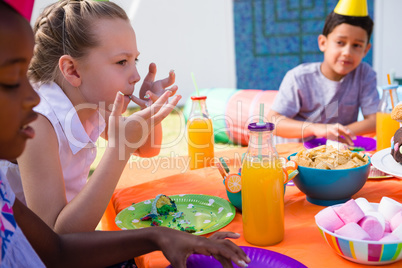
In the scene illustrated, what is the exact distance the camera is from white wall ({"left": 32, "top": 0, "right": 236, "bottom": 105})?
15.8 ft

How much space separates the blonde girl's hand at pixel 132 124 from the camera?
2.79 feet

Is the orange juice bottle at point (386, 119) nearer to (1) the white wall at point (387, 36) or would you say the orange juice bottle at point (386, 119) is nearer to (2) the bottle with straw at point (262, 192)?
(2) the bottle with straw at point (262, 192)

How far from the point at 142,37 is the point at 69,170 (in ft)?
13.4

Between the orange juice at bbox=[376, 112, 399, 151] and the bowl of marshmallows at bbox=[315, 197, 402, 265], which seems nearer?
the bowl of marshmallows at bbox=[315, 197, 402, 265]

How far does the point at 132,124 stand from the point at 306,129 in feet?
2.83

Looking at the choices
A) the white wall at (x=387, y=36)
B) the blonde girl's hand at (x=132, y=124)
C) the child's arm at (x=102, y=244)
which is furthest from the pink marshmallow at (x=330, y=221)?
the white wall at (x=387, y=36)

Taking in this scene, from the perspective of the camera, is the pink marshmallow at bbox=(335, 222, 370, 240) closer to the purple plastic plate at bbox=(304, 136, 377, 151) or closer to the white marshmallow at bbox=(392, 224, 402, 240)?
the white marshmallow at bbox=(392, 224, 402, 240)

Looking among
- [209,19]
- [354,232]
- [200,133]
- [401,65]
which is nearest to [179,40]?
[209,19]

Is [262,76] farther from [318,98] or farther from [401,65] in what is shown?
[318,98]

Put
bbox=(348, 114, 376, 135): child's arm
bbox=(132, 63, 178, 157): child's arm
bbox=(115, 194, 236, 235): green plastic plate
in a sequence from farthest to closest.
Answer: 1. bbox=(348, 114, 376, 135): child's arm
2. bbox=(132, 63, 178, 157): child's arm
3. bbox=(115, 194, 236, 235): green plastic plate

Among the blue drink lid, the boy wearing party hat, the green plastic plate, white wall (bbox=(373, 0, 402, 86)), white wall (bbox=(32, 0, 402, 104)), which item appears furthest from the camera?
white wall (bbox=(32, 0, 402, 104))

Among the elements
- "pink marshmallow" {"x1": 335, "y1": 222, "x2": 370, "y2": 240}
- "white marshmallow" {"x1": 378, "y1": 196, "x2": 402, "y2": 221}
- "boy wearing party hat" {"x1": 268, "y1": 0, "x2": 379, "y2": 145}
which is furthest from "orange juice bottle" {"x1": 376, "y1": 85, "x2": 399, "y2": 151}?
"pink marshmallow" {"x1": 335, "y1": 222, "x2": 370, "y2": 240}

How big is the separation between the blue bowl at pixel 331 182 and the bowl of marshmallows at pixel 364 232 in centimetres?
16

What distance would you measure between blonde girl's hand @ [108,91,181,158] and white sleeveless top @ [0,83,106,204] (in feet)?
0.53
